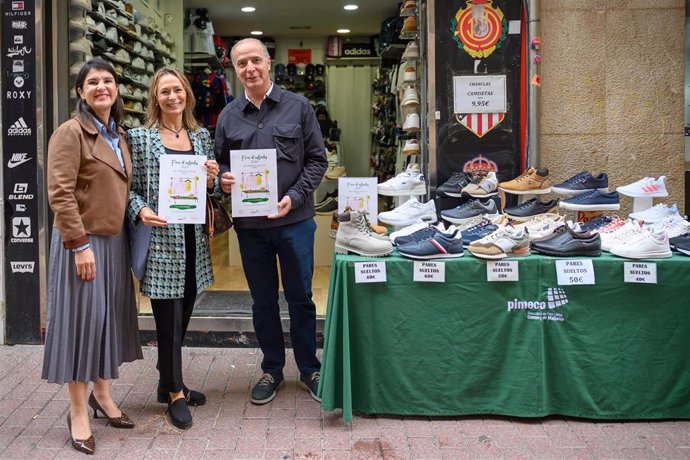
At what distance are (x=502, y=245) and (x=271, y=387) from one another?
1.47m

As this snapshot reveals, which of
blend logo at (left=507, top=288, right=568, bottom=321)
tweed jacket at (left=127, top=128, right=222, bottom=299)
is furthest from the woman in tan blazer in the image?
blend logo at (left=507, top=288, right=568, bottom=321)

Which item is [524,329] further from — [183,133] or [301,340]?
[183,133]

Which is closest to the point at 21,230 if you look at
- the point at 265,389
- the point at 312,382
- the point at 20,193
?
the point at 20,193

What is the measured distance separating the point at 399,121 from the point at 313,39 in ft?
15.7

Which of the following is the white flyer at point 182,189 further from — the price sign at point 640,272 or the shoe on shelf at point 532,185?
the price sign at point 640,272

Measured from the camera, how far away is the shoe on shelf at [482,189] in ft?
13.7

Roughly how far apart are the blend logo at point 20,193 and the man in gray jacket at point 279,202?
1.71 meters

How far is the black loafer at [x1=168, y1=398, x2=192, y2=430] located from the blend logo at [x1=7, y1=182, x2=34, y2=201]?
6.59ft

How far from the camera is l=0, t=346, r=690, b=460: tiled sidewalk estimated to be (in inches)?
125

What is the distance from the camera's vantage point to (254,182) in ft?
11.7

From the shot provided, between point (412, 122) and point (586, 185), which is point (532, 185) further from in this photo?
point (412, 122)

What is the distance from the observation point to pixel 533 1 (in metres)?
4.55

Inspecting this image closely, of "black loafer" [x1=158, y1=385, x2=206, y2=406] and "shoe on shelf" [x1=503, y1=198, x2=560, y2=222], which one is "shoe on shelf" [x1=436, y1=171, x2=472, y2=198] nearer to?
"shoe on shelf" [x1=503, y1=198, x2=560, y2=222]

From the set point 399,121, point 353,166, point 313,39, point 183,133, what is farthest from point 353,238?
point 313,39
